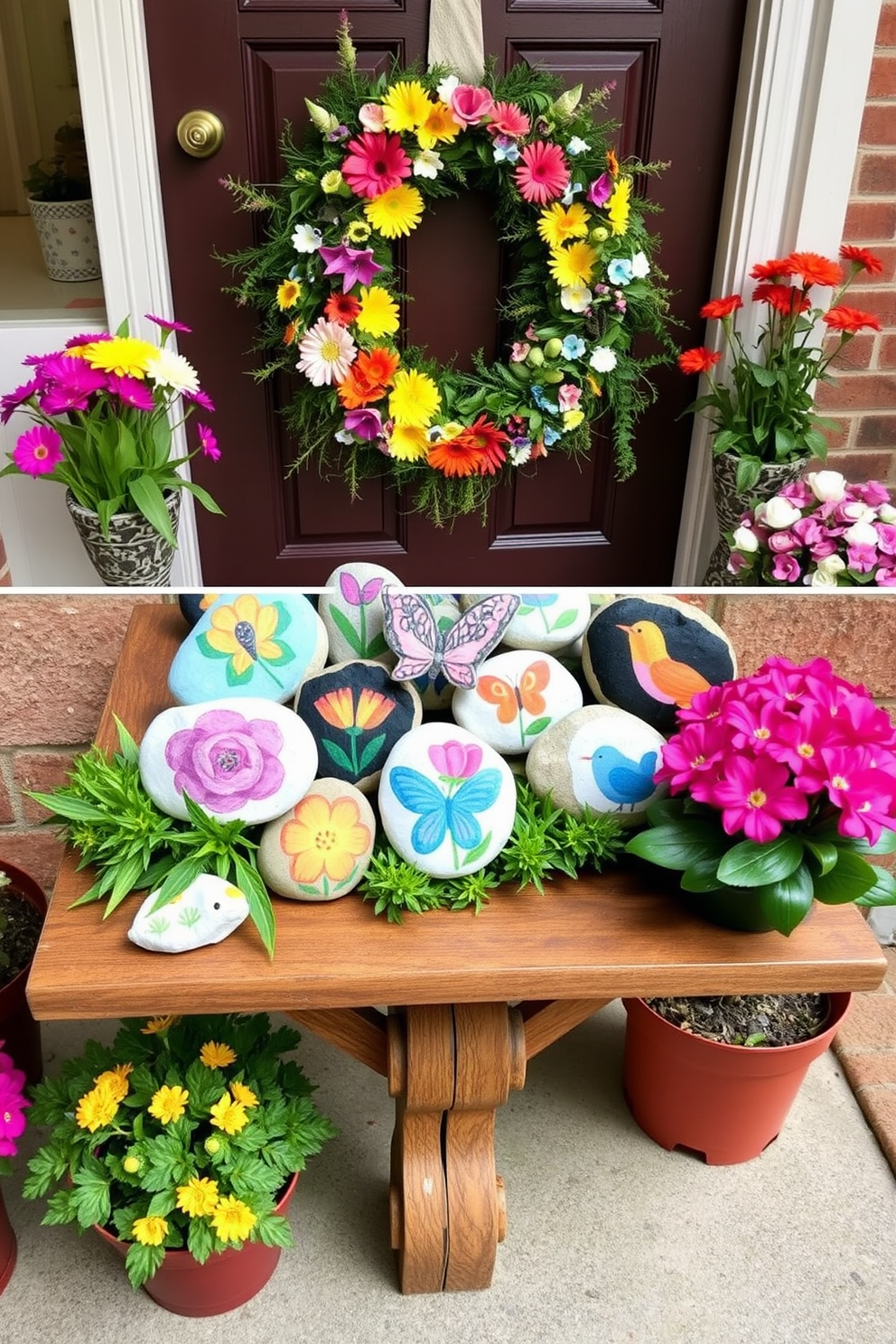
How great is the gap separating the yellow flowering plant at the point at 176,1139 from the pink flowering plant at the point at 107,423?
0.78 metres

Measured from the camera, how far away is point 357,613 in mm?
961

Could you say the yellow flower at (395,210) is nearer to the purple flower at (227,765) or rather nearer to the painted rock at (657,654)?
the painted rock at (657,654)

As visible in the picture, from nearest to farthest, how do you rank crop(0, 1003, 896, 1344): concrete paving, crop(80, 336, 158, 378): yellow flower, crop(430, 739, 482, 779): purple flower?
crop(430, 739, 482, 779): purple flower, crop(0, 1003, 896, 1344): concrete paving, crop(80, 336, 158, 378): yellow flower

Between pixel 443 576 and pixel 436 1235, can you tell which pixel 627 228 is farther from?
pixel 436 1235

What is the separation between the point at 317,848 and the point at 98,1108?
1.34 feet

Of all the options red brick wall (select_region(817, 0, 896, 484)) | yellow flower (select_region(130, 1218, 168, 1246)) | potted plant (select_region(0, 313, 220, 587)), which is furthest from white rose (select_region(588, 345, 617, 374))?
yellow flower (select_region(130, 1218, 168, 1246))

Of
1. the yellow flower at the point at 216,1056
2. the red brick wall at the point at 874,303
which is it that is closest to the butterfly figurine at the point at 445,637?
the yellow flower at the point at 216,1056

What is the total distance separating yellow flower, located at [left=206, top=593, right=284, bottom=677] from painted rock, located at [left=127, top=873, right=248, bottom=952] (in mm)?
206

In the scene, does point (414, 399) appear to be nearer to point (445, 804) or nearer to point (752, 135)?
point (752, 135)

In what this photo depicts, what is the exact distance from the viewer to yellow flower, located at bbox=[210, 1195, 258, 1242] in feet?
3.26

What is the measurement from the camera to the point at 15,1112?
3.46ft

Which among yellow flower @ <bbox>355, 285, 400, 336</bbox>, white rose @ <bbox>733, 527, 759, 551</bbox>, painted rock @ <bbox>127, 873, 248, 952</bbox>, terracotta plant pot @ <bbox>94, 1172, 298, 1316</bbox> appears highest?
yellow flower @ <bbox>355, 285, 400, 336</bbox>

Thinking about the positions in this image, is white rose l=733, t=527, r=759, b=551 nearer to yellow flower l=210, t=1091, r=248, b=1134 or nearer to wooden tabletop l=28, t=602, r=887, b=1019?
wooden tabletop l=28, t=602, r=887, b=1019

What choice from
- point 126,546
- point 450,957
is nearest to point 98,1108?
point 450,957
